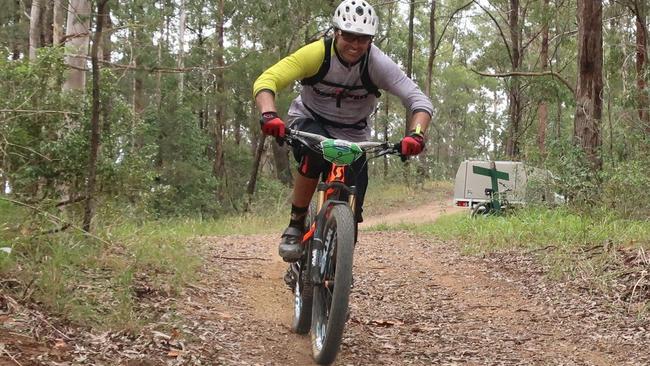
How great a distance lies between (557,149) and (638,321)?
18.0 ft

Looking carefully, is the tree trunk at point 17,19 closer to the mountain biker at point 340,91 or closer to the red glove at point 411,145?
the mountain biker at point 340,91

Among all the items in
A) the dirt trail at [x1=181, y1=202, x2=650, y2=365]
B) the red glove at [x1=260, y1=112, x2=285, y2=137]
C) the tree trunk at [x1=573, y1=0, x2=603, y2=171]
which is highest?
the tree trunk at [x1=573, y1=0, x2=603, y2=171]

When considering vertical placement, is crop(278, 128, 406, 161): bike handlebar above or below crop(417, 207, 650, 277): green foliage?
above

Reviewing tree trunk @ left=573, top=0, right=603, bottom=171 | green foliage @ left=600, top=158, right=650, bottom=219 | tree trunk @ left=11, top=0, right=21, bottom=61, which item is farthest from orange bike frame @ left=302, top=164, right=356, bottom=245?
tree trunk @ left=11, top=0, right=21, bottom=61

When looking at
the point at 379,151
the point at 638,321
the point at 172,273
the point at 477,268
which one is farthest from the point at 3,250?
the point at 477,268

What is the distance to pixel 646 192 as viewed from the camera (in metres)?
7.44

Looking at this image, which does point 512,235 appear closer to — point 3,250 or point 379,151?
point 379,151

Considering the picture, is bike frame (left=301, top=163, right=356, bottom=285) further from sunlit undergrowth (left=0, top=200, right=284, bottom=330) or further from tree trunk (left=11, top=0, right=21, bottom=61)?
tree trunk (left=11, top=0, right=21, bottom=61)

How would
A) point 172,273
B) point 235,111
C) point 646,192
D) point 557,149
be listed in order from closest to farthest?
point 172,273 → point 646,192 → point 557,149 → point 235,111

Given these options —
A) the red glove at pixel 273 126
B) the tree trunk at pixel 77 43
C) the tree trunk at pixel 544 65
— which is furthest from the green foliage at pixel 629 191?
the tree trunk at pixel 544 65

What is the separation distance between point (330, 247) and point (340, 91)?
99 centimetres

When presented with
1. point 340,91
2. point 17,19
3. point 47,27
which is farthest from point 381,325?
point 17,19

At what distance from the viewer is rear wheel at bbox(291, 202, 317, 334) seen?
382 centimetres

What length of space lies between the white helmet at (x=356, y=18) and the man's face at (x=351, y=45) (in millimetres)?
47
